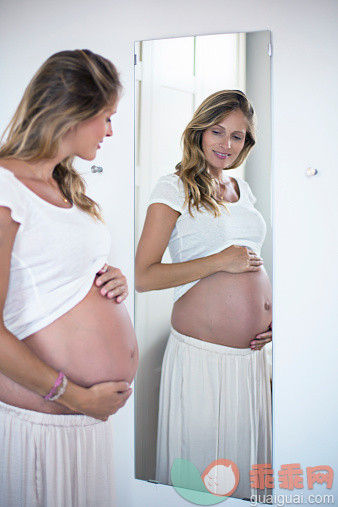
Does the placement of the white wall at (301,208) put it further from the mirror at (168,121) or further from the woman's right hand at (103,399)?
the woman's right hand at (103,399)

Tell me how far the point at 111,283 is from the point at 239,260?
0.43 m

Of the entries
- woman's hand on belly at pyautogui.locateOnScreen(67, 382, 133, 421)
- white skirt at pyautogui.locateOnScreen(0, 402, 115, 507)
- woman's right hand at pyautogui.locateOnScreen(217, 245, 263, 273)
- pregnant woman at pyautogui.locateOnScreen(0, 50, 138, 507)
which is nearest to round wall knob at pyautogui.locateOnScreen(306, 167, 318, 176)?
woman's right hand at pyautogui.locateOnScreen(217, 245, 263, 273)

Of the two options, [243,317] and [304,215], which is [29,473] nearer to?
[243,317]

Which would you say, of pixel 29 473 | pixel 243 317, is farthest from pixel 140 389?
pixel 29 473

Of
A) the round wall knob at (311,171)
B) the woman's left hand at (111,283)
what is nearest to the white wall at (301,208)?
the round wall knob at (311,171)

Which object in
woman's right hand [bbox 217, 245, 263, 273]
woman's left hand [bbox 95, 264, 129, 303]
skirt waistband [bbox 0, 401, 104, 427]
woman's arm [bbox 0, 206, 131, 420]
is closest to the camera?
woman's arm [bbox 0, 206, 131, 420]

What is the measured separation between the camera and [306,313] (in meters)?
1.58

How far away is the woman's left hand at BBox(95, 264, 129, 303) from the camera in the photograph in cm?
127

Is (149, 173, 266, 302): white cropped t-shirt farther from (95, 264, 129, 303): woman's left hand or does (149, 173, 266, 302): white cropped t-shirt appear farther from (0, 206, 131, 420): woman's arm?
(0, 206, 131, 420): woman's arm

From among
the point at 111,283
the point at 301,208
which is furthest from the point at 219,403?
the point at 301,208

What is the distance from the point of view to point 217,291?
5.01 feet

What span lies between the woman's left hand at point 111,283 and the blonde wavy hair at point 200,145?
36 cm

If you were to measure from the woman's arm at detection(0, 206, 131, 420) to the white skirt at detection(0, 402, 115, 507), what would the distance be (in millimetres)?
57
